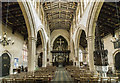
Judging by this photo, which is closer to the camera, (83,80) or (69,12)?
(83,80)

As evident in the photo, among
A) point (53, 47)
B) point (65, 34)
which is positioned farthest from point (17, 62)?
→ point (65, 34)

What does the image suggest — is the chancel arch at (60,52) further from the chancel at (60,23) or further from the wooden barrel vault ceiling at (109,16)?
the wooden barrel vault ceiling at (109,16)

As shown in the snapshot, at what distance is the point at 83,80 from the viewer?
4766mm

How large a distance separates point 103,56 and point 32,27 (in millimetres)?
6101

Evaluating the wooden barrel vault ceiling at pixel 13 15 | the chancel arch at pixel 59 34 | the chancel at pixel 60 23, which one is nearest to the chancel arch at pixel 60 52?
the chancel arch at pixel 59 34

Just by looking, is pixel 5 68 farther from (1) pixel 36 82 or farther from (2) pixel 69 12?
(2) pixel 69 12

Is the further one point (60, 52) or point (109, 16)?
point (60, 52)

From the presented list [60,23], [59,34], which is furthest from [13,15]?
[59,34]

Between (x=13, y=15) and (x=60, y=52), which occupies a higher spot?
(x=13, y=15)

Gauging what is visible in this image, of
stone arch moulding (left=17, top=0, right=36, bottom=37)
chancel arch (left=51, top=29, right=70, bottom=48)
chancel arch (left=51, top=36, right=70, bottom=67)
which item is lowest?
chancel arch (left=51, top=36, right=70, bottom=67)

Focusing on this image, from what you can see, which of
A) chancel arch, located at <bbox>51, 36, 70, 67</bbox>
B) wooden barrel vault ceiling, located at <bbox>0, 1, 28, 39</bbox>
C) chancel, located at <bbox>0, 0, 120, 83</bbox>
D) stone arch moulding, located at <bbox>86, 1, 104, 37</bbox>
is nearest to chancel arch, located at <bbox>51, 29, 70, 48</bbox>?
chancel arch, located at <bbox>51, 36, 70, 67</bbox>

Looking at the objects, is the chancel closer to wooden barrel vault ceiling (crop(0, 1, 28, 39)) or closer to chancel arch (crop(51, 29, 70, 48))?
wooden barrel vault ceiling (crop(0, 1, 28, 39))

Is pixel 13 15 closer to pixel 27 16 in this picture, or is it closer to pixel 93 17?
pixel 27 16

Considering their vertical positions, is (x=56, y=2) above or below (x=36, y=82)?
above
